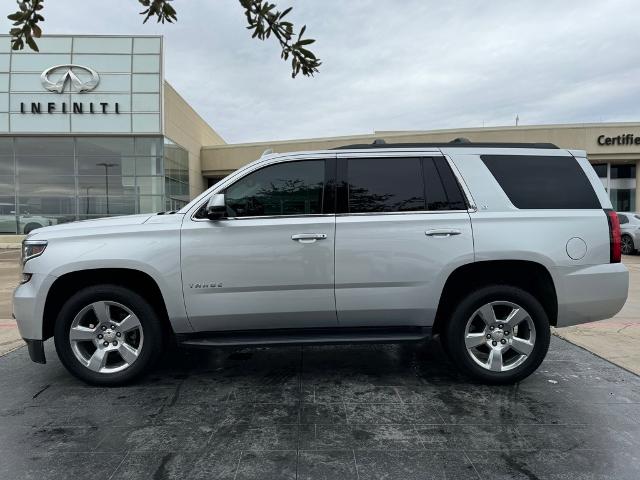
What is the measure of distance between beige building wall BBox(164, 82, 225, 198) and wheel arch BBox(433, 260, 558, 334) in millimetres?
21811

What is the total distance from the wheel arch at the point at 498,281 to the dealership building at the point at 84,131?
70.6 ft

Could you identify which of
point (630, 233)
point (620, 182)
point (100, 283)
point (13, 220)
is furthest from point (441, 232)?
point (620, 182)

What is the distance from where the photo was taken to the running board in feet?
12.9

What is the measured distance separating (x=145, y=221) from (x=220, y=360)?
1.64m

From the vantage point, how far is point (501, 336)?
13.5ft

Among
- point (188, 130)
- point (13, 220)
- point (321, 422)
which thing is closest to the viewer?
point (321, 422)

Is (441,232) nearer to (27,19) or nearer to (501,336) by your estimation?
(501,336)

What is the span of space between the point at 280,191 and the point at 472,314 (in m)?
1.95

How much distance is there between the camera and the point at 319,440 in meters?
3.14

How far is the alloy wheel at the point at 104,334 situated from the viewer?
4027mm

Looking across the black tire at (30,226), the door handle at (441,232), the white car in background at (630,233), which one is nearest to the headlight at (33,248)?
the door handle at (441,232)

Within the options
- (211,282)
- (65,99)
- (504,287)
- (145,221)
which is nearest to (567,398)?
(504,287)

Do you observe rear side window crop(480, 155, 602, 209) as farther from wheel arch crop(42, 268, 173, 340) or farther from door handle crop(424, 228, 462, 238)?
wheel arch crop(42, 268, 173, 340)

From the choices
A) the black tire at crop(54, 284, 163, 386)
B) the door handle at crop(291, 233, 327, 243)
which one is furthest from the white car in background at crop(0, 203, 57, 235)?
the door handle at crop(291, 233, 327, 243)
